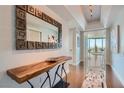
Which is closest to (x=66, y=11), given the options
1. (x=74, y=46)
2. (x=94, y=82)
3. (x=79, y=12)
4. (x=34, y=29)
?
(x=34, y=29)

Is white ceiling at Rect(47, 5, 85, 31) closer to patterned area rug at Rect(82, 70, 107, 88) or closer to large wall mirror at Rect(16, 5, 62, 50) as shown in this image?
large wall mirror at Rect(16, 5, 62, 50)

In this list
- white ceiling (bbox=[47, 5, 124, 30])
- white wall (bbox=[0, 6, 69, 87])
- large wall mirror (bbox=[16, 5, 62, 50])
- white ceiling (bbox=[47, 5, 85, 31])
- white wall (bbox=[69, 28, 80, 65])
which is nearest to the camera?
white wall (bbox=[0, 6, 69, 87])

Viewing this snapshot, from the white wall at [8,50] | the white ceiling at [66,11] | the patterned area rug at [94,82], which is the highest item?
the white ceiling at [66,11]

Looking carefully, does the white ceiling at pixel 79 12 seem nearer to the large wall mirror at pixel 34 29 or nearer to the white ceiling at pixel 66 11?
the white ceiling at pixel 66 11

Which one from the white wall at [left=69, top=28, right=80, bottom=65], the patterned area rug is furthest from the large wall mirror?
the white wall at [left=69, top=28, right=80, bottom=65]

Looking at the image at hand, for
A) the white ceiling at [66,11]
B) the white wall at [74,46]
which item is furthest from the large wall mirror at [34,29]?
the white wall at [74,46]

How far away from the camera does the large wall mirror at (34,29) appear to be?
6.40 ft

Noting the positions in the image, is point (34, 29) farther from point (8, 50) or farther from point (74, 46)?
point (74, 46)

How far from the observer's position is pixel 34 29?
2416 mm

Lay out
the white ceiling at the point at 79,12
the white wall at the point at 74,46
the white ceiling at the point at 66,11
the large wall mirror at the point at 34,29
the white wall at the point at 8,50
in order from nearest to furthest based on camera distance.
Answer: the white wall at the point at 8,50 → the large wall mirror at the point at 34,29 → the white ceiling at the point at 66,11 → the white ceiling at the point at 79,12 → the white wall at the point at 74,46

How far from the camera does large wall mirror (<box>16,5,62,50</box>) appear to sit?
195 cm

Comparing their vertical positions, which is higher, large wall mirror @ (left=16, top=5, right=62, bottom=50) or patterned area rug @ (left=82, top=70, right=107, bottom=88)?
large wall mirror @ (left=16, top=5, right=62, bottom=50)

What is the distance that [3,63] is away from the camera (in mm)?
1636

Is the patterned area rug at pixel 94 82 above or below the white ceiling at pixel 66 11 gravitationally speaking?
below
